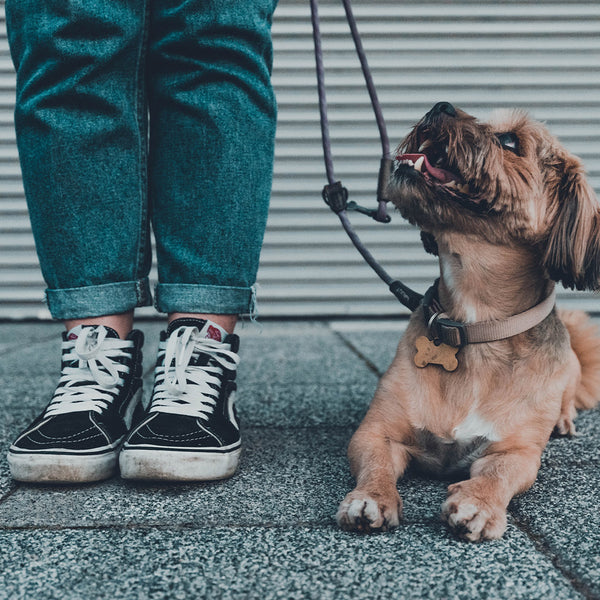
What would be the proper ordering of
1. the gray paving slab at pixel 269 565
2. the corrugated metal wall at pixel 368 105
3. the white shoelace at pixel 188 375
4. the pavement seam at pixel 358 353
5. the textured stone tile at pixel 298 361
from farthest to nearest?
1. the corrugated metal wall at pixel 368 105
2. the pavement seam at pixel 358 353
3. the textured stone tile at pixel 298 361
4. the white shoelace at pixel 188 375
5. the gray paving slab at pixel 269 565

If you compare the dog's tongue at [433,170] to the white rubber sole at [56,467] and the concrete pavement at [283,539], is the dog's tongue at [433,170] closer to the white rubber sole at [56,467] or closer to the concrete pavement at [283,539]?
the concrete pavement at [283,539]

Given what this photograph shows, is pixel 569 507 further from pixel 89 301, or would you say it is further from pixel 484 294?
pixel 89 301

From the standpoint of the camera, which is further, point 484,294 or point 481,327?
point 484,294

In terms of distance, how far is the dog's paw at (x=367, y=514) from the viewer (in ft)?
4.11

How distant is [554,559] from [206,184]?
1.06 metres

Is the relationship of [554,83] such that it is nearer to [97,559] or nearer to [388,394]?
[388,394]

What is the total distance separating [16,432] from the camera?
191cm

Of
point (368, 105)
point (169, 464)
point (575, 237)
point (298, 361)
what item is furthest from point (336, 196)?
point (368, 105)

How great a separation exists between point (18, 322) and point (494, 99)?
10.4ft

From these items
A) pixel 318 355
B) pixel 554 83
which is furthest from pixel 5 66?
pixel 554 83

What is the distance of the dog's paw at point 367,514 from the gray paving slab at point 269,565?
0.02 meters

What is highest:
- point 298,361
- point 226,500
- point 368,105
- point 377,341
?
point 368,105

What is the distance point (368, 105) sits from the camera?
164 inches

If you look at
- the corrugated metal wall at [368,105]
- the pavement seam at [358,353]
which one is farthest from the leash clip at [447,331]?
the corrugated metal wall at [368,105]
